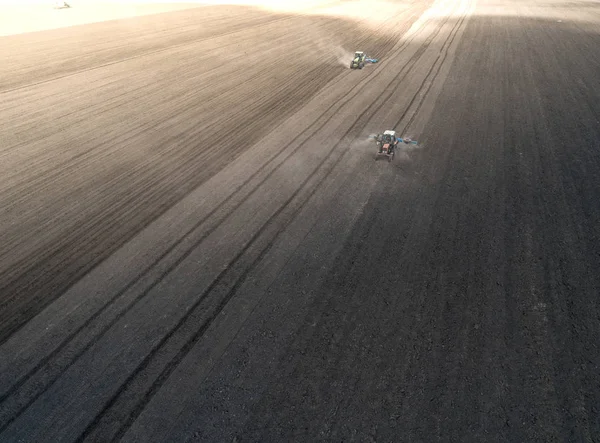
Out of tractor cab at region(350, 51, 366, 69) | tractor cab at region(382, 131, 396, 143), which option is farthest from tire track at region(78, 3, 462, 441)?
tractor cab at region(350, 51, 366, 69)

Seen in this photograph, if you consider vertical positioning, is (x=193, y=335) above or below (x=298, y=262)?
below

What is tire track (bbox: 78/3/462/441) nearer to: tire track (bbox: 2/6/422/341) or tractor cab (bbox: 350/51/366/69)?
tire track (bbox: 2/6/422/341)

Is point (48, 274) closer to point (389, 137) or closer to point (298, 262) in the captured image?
point (298, 262)

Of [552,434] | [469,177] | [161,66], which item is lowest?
[552,434]

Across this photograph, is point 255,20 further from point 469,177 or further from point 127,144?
point 469,177

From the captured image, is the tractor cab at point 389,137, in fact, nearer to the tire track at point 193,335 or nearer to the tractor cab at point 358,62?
the tire track at point 193,335

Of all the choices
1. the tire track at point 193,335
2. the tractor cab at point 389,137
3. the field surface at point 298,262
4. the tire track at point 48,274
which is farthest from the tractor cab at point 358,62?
the tire track at point 48,274

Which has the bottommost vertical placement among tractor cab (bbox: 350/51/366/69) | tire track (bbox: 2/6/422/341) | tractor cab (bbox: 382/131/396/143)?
tire track (bbox: 2/6/422/341)

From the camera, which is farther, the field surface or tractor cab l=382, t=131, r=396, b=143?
tractor cab l=382, t=131, r=396, b=143

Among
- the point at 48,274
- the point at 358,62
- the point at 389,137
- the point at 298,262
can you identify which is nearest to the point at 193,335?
the point at 298,262

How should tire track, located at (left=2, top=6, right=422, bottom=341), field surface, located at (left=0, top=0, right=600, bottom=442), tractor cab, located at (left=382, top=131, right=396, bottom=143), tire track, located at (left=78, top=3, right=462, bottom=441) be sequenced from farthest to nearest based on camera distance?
tractor cab, located at (left=382, top=131, right=396, bottom=143) → tire track, located at (left=2, top=6, right=422, bottom=341) → field surface, located at (left=0, top=0, right=600, bottom=442) → tire track, located at (left=78, top=3, right=462, bottom=441)

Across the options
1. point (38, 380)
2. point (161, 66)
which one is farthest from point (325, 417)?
point (161, 66)
